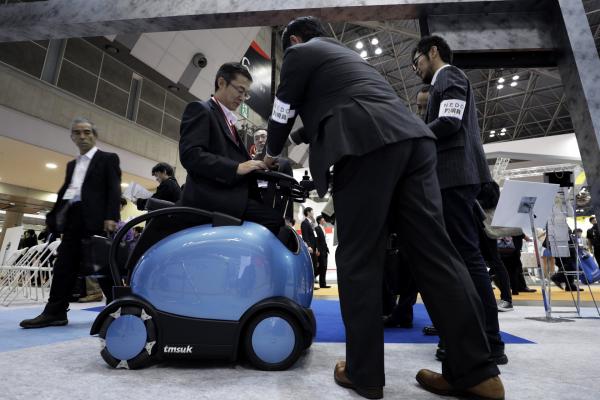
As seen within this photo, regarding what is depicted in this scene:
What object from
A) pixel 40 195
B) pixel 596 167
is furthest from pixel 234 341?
pixel 40 195

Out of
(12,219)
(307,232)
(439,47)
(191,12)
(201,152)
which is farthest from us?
(12,219)

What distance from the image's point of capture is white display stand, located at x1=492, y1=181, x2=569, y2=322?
9.27ft

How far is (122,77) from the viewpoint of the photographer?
9.65 m

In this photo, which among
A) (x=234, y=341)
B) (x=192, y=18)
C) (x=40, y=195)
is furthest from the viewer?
(x=40, y=195)

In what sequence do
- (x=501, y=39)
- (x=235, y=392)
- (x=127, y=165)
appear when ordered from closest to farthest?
1. (x=235, y=392)
2. (x=501, y=39)
3. (x=127, y=165)

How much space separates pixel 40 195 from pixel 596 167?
15.1 m

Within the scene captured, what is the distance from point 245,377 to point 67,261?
6.39 ft

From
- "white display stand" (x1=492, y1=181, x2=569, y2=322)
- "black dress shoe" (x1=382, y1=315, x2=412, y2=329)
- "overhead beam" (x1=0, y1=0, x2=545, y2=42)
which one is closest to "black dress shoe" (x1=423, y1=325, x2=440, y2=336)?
"black dress shoe" (x1=382, y1=315, x2=412, y2=329)

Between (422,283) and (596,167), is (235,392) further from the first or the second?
(596,167)

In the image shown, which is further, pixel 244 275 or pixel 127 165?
pixel 127 165

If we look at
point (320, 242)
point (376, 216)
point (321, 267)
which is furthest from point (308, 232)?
point (376, 216)

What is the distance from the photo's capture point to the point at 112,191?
261 cm

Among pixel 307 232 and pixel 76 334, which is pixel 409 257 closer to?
pixel 76 334

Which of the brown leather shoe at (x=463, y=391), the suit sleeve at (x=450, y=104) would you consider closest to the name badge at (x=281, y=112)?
the suit sleeve at (x=450, y=104)
